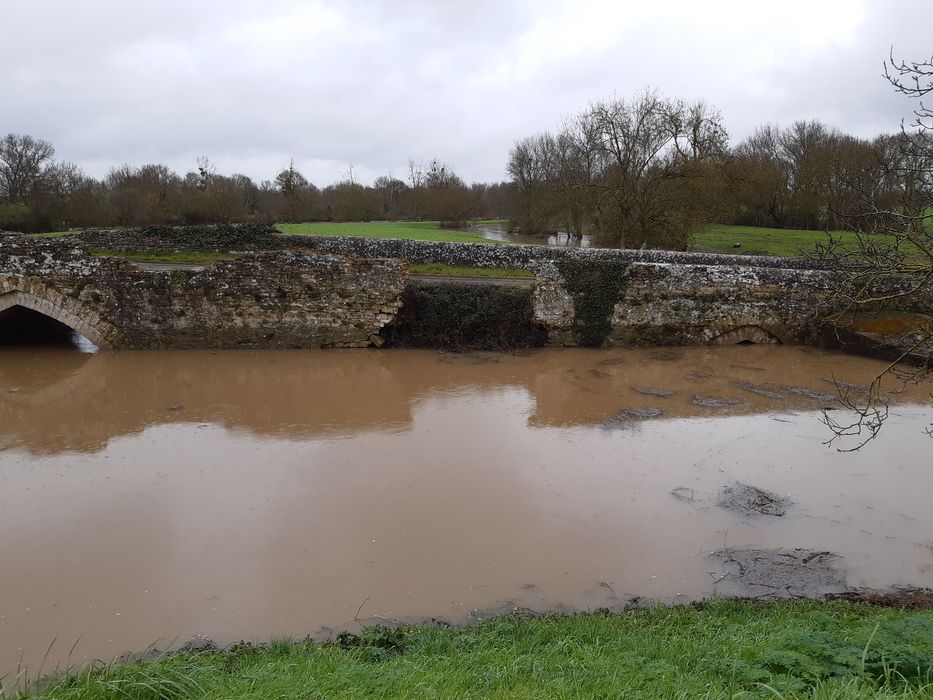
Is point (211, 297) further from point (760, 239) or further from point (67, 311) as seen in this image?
point (760, 239)

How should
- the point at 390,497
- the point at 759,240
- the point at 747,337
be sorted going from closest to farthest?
1. the point at 390,497
2. the point at 747,337
3. the point at 759,240

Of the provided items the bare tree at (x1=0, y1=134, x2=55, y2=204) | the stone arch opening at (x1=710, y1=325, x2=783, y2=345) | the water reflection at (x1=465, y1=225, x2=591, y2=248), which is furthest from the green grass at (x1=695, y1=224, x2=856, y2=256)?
the bare tree at (x1=0, y1=134, x2=55, y2=204)

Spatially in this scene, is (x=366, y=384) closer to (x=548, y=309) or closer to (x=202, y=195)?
(x=548, y=309)

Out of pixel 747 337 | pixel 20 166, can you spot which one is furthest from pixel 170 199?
pixel 747 337

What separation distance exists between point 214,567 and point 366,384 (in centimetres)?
626

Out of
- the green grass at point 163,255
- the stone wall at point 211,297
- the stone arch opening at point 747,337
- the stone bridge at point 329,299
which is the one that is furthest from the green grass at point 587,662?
the green grass at point 163,255

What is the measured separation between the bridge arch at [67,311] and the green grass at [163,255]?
8163 millimetres

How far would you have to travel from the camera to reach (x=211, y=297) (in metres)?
13.0

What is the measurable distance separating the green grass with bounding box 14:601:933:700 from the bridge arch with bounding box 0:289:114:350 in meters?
10.9

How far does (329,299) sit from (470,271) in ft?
19.6

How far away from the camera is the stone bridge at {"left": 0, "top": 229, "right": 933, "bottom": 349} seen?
12398 millimetres

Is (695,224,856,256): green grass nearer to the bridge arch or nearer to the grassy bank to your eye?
the grassy bank

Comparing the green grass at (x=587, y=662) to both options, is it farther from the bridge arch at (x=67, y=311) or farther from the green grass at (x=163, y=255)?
the green grass at (x=163, y=255)

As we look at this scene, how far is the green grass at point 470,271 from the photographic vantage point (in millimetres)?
18172
